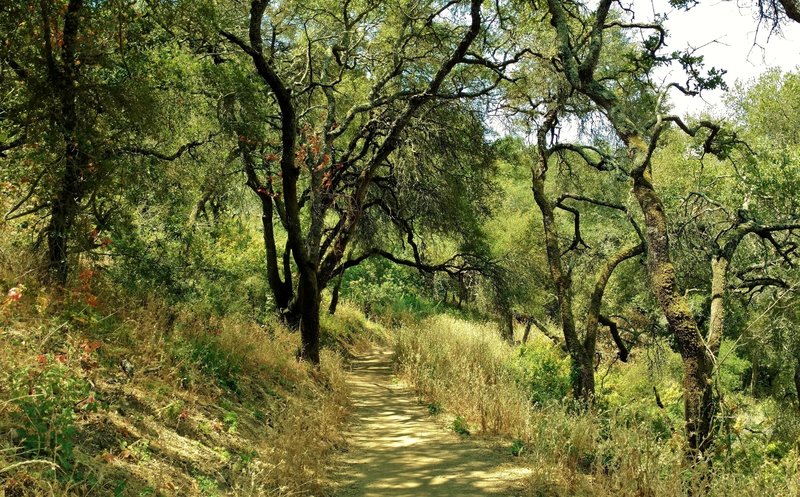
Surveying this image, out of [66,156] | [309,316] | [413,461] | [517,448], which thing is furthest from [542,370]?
[66,156]

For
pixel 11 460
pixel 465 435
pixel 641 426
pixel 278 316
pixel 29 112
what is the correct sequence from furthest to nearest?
1. pixel 278 316
2. pixel 465 435
3. pixel 29 112
4. pixel 641 426
5. pixel 11 460

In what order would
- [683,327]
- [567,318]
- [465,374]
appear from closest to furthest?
[683,327] < [465,374] < [567,318]

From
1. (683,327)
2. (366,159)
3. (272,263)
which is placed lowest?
(683,327)

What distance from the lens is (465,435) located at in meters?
7.78

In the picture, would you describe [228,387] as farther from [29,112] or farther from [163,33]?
[163,33]

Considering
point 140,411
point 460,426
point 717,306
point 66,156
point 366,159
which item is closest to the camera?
point 140,411

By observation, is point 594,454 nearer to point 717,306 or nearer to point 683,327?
point 683,327

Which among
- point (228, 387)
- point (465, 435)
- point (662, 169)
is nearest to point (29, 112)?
point (228, 387)

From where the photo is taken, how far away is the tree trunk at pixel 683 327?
17.4ft

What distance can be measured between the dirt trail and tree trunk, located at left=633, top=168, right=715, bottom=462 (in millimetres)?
1845

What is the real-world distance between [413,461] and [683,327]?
11.2 ft

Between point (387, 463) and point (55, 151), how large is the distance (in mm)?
4979

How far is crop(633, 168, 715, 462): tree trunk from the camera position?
5312 millimetres

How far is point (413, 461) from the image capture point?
6750mm
